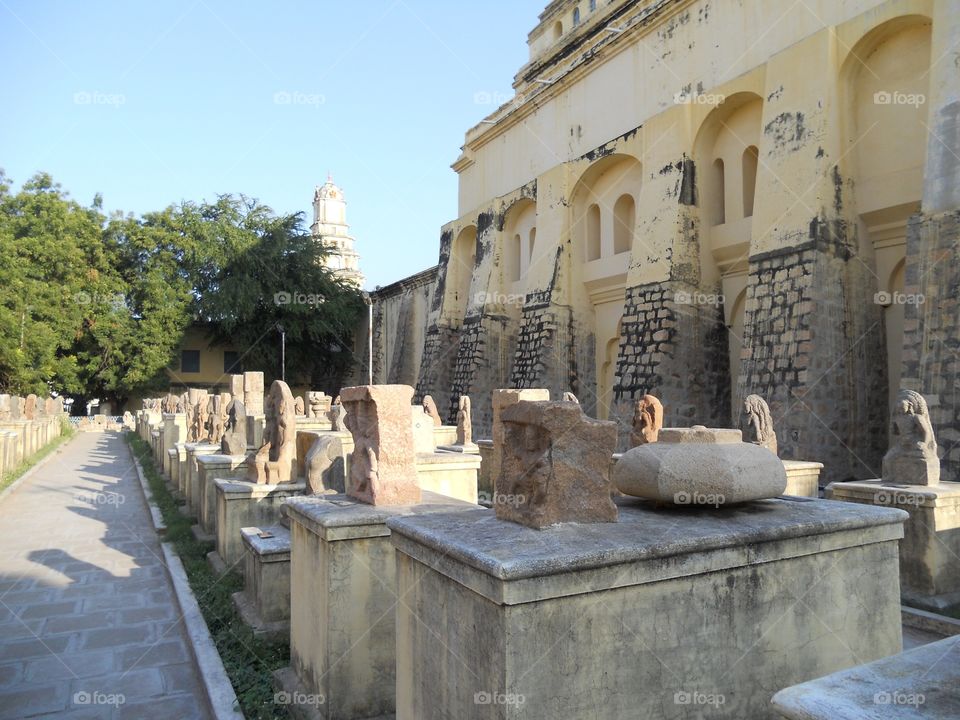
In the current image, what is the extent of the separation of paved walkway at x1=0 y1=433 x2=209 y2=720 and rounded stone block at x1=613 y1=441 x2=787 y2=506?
3.23m

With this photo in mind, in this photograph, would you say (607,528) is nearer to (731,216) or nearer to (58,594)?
(58,594)

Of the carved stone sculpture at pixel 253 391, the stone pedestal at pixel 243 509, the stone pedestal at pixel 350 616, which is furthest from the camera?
the carved stone sculpture at pixel 253 391

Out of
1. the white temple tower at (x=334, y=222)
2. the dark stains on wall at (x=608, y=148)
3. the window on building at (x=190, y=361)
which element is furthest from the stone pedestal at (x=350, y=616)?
the white temple tower at (x=334, y=222)

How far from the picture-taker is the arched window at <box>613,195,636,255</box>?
18172 mm

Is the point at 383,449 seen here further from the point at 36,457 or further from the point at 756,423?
the point at 36,457

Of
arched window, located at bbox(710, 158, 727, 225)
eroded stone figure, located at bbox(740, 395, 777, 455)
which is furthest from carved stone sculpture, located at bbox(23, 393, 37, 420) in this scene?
eroded stone figure, located at bbox(740, 395, 777, 455)

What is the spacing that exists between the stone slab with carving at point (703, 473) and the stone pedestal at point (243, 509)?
179 inches

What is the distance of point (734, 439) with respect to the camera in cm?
363

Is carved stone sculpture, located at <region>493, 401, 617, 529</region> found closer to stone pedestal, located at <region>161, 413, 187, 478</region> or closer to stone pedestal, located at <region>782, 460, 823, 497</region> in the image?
stone pedestal, located at <region>782, 460, 823, 497</region>

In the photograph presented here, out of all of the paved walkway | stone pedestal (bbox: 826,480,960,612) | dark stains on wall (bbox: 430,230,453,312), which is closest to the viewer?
the paved walkway

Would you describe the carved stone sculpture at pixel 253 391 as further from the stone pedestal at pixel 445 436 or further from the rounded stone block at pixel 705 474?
the rounded stone block at pixel 705 474

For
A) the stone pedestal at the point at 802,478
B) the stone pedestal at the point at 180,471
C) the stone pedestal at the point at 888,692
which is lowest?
the stone pedestal at the point at 180,471

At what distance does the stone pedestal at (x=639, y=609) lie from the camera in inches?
88.8

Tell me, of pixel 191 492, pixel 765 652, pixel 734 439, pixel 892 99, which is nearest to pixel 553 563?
pixel 765 652
